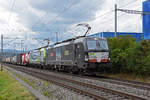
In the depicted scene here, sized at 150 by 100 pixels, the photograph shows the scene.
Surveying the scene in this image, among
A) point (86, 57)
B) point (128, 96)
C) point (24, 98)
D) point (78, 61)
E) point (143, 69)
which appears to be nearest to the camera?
point (128, 96)

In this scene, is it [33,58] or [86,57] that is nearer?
[86,57]

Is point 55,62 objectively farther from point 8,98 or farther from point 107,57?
point 8,98

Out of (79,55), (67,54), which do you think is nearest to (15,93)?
(79,55)

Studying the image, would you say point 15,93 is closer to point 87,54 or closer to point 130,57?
point 87,54

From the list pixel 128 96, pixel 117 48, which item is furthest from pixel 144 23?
pixel 128 96

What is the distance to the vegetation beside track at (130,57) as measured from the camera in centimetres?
1363

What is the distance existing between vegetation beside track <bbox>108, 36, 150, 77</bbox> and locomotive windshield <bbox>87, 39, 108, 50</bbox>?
1204 mm

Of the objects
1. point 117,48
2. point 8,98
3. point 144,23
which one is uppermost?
point 144,23

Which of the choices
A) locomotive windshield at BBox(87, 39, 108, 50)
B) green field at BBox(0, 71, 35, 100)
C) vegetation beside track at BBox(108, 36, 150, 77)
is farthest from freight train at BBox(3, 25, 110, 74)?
green field at BBox(0, 71, 35, 100)

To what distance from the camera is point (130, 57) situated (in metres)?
14.5

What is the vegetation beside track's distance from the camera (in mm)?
13633

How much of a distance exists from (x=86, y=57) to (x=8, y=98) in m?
7.31

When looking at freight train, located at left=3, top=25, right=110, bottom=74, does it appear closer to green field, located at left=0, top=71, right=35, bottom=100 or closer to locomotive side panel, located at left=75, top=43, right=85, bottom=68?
locomotive side panel, located at left=75, top=43, right=85, bottom=68

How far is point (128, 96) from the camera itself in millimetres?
7750
